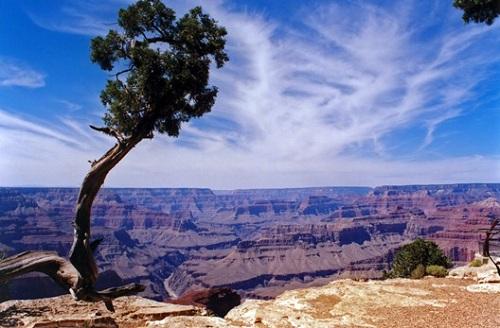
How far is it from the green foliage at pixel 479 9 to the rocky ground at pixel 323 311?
14.8 metres

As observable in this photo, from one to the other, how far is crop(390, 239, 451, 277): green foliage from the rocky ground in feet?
68.6

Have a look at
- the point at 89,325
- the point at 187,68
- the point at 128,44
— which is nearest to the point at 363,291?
the point at 89,325

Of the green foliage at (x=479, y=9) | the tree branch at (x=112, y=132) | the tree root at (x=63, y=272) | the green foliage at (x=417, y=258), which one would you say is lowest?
the green foliage at (x=417, y=258)

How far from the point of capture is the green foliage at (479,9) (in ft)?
69.8

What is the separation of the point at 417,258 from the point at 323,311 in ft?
106

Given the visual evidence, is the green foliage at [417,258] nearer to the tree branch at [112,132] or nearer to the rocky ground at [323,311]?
the rocky ground at [323,311]

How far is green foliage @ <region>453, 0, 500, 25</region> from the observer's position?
69.8 ft

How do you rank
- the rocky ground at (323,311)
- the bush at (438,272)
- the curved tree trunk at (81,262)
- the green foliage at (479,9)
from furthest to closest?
the bush at (438,272) → the green foliage at (479,9) → the rocky ground at (323,311) → the curved tree trunk at (81,262)

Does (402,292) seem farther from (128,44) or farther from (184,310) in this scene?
(128,44)

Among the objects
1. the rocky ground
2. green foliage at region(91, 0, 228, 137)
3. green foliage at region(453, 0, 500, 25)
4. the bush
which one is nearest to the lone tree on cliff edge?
green foliage at region(91, 0, 228, 137)

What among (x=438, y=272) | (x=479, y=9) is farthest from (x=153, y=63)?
(x=438, y=272)

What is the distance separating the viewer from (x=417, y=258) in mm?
46594

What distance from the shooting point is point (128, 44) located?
1363cm

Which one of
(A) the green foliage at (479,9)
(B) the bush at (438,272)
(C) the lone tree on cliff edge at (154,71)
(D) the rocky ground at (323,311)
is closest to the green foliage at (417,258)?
(B) the bush at (438,272)
